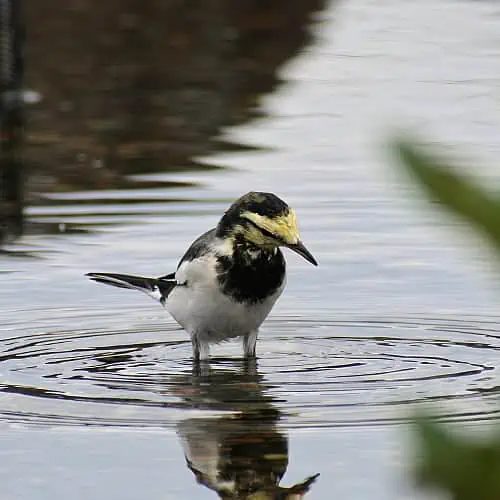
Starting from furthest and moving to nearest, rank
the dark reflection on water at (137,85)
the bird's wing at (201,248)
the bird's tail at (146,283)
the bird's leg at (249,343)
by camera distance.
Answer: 1. the dark reflection on water at (137,85)
2. the bird's tail at (146,283)
3. the bird's leg at (249,343)
4. the bird's wing at (201,248)

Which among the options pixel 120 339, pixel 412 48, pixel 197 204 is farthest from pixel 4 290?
pixel 412 48

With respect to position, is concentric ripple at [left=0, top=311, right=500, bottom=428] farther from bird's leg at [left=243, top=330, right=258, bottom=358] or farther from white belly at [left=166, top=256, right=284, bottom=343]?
white belly at [left=166, top=256, right=284, bottom=343]

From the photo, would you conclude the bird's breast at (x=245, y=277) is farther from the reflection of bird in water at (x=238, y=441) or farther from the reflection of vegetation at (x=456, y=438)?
the reflection of vegetation at (x=456, y=438)

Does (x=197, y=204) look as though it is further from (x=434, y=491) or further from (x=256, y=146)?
(x=434, y=491)

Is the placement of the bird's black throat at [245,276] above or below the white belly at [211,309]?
above

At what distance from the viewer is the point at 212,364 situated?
9.01 metres

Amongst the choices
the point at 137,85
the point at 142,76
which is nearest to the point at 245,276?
the point at 137,85

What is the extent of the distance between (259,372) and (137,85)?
469 inches

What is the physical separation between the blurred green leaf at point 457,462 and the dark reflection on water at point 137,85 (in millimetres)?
11264

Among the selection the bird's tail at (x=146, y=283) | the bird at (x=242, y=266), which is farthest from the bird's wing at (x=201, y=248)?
the bird's tail at (x=146, y=283)

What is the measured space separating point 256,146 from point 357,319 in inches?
262

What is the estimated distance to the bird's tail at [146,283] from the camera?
9000 millimetres

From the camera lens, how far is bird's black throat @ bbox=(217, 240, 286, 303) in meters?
8.16

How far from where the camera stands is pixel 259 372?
8531 mm
